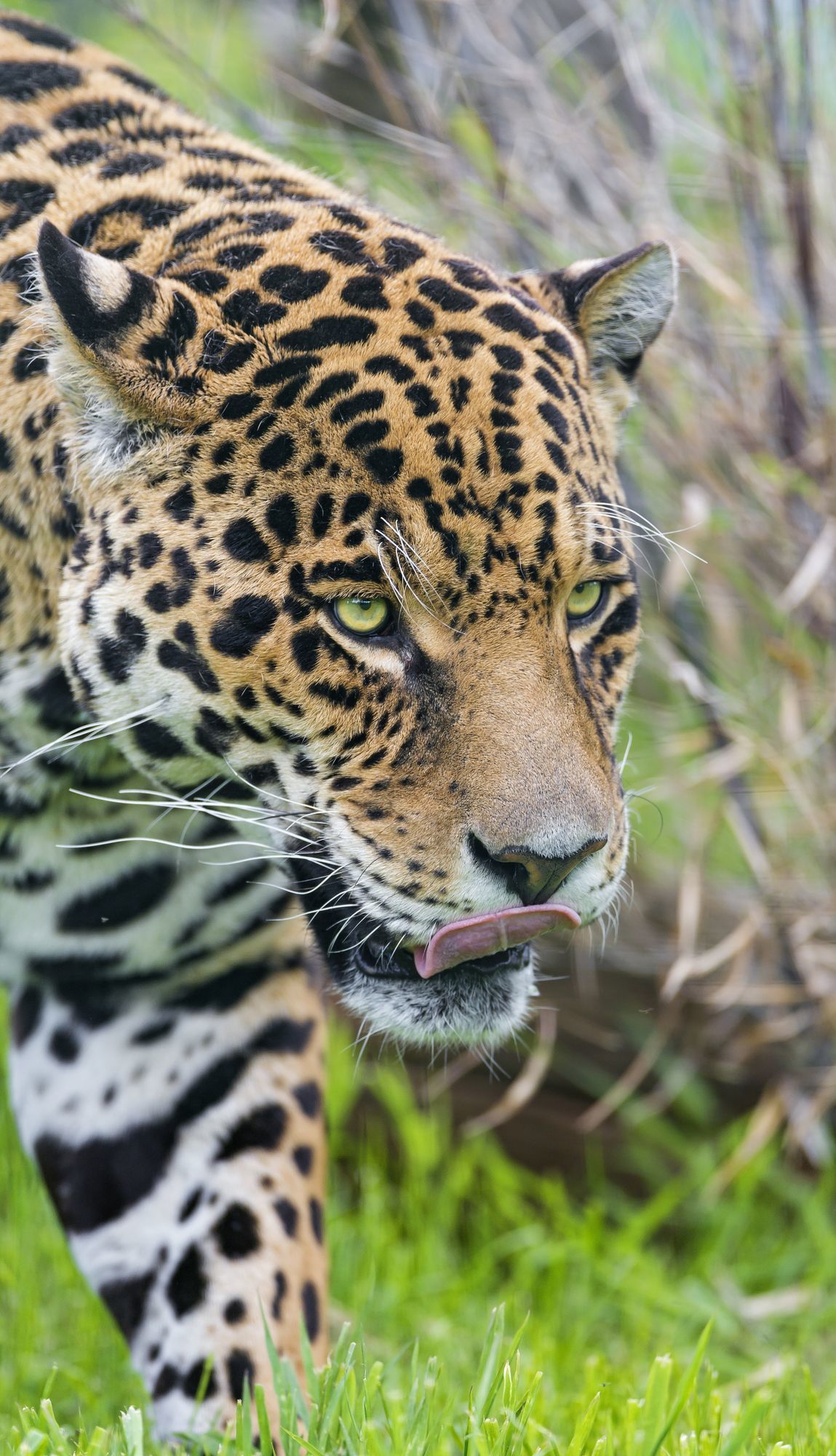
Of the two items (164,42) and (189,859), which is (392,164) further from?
(189,859)

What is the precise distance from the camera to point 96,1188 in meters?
3.93

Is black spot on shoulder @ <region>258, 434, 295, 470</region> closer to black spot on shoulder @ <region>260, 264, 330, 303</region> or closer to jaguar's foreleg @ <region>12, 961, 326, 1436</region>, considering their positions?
black spot on shoulder @ <region>260, 264, 330, 303</region>

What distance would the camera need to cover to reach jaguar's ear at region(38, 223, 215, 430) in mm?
3070

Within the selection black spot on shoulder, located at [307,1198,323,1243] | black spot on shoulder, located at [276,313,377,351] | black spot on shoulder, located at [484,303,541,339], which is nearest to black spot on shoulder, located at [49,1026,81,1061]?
black spot on shoulder, located at [307,1198,323,1243]

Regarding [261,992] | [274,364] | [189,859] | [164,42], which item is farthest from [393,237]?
[164,42]

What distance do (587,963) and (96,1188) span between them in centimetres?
223

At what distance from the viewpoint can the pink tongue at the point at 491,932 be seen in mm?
2963

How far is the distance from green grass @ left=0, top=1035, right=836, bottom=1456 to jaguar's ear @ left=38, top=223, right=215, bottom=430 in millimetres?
1695

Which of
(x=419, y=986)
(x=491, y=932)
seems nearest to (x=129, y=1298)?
(x=419, y=986)

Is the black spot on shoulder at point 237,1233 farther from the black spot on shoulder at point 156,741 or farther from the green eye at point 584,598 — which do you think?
the green eye at point 584,598

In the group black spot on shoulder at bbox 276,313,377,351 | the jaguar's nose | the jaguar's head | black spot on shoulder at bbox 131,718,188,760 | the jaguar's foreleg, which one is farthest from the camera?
the jaguar's foreleg

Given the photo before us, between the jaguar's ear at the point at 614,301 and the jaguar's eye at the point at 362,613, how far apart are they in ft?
2.99

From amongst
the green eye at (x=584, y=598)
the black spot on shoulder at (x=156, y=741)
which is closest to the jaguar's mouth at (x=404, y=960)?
the black spot on shoulder at (x=156, y=741)

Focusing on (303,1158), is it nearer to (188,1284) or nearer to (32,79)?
(188,1284)
